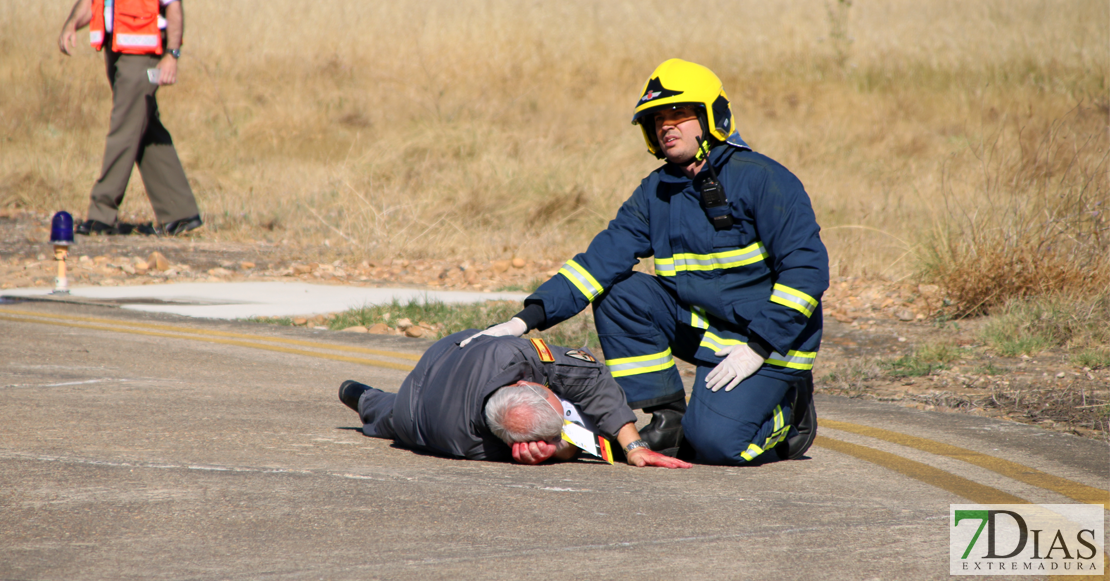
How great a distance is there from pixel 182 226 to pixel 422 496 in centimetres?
874

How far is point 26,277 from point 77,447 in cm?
602

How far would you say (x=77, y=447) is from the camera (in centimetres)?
423

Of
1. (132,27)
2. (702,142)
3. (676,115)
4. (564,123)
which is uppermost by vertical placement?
(132,27)

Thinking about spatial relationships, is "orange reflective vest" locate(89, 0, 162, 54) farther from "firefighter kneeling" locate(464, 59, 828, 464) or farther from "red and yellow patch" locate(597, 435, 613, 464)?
"red and yellow patch" locate(597, 435, 613, 464)

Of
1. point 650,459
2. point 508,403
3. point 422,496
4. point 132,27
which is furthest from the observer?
point 132,27

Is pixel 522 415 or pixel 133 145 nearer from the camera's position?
pixel 522 415

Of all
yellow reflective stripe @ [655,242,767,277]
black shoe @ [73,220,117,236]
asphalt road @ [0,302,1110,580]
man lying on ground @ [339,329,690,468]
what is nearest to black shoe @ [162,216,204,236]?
black shoe @ [73,220,117,236]

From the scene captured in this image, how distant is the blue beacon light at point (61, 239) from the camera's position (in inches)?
334

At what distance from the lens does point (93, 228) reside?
448 inches

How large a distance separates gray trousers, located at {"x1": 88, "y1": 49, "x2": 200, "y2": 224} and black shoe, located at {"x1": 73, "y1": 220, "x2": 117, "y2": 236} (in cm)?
20

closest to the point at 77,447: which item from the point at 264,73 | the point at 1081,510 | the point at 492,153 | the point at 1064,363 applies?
the point at 1081,510

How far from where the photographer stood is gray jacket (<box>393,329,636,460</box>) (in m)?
4.11

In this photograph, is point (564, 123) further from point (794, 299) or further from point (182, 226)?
point (794, 299)

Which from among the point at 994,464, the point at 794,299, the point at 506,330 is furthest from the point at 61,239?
the point at 994,464
